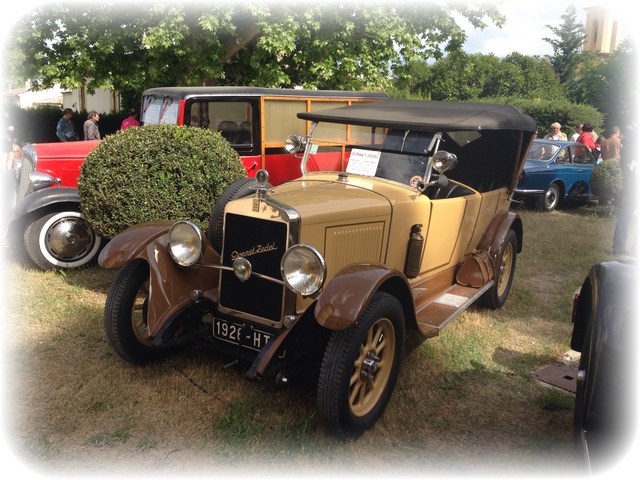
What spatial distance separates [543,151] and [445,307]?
8.26m

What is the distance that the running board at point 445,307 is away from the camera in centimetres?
359

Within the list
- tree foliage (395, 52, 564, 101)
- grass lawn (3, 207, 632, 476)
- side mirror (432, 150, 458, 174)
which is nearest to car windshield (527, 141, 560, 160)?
grass lawn (3, 207, 632, 476)

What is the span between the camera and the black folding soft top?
3889 mm

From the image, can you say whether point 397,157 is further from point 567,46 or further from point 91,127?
point 567,46

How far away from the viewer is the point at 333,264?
3.36 m

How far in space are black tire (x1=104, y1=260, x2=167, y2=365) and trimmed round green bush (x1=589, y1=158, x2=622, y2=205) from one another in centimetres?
924

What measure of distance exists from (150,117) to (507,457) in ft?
22.3

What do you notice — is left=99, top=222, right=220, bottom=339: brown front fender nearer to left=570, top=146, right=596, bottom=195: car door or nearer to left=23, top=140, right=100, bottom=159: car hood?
left=23, top=140, right=100, bottom=159: car hood

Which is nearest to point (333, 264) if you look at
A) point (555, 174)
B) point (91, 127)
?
point (555, 174)

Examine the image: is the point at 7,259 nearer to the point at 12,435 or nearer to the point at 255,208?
the point at 12,435

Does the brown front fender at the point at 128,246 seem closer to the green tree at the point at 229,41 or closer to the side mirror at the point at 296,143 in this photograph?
the side mirror at the point at 296,143

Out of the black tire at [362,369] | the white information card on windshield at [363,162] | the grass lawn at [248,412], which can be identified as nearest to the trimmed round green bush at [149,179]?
the grass lawn at [248,412]

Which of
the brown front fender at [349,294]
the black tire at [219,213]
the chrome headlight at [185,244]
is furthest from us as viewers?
the black tire at [219,213]

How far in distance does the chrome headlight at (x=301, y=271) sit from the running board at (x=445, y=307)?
961 millimetres
